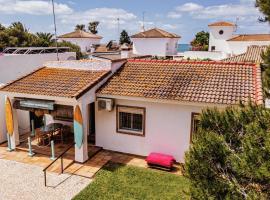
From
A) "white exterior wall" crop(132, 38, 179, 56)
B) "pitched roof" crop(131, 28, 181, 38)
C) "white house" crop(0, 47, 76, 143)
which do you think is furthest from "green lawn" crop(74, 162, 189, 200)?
"pitched roof" crop(131, 28, 181, 38)

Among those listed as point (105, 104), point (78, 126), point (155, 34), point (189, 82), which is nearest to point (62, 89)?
point (78, 126)

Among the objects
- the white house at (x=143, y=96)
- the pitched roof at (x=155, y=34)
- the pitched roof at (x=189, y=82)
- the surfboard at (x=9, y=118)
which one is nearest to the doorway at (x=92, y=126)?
the white house at (x=143, y=96)

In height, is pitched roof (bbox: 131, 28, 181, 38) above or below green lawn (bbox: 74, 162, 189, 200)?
above

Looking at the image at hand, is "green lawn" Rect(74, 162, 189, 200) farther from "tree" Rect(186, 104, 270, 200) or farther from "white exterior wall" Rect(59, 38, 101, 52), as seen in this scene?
"white exterior wall" Rect(59, 38, 101, 52)

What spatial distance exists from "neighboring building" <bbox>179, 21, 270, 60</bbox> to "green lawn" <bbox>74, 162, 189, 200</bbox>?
40.0 metres

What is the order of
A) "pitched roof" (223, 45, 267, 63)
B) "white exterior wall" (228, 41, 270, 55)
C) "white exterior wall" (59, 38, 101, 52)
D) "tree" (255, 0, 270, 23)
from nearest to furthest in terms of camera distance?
"tree" (255, 0, 270, 23), "pitched roof" (223, 45, 267, 63), "white exterior wall" (228, 41, 270, 55), "white exterior wall" (59, 38, 101, 52)

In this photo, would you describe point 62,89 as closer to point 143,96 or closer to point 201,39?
point 143,96

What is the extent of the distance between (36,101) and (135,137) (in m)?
6.41

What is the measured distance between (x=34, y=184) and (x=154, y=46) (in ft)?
160

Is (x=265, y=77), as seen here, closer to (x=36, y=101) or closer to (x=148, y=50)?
(x=36, y=101)

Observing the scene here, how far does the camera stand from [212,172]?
7.14m

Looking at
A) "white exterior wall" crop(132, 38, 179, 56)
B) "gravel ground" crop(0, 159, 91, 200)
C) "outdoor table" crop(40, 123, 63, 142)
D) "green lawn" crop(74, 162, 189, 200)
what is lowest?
"gravel ground" crop(0, 159, 91, 200)

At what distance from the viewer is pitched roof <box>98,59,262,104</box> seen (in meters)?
13.9

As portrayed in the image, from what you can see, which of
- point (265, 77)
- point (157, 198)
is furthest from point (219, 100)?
point (157, 198)
